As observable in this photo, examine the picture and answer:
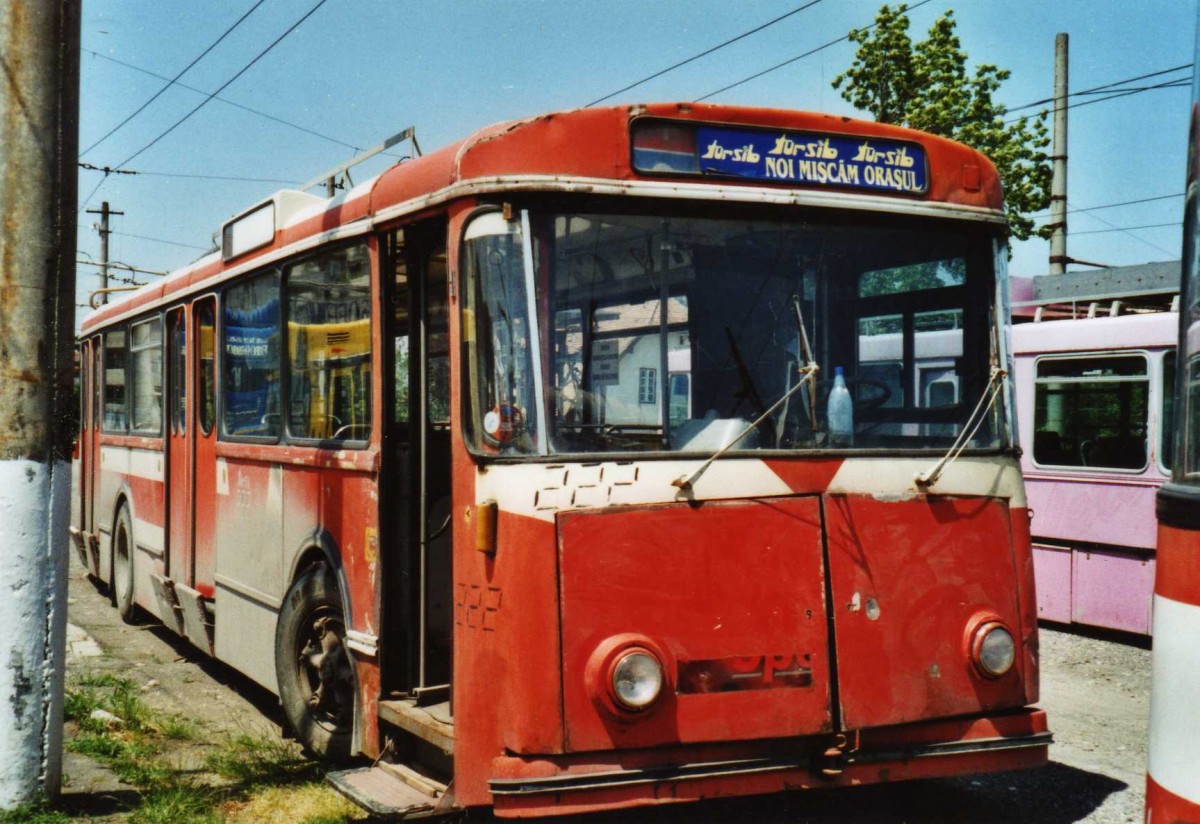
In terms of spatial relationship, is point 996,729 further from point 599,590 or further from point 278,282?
point 278,282

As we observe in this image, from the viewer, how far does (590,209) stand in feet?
15.0

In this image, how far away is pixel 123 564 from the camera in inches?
436

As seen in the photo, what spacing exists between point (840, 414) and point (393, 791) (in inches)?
92.1

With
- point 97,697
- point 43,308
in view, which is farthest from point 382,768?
point 97,697

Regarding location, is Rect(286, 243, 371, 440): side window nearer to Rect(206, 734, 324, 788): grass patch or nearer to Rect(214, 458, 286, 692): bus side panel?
Rect(214, 458, 286, 692): bus side panel

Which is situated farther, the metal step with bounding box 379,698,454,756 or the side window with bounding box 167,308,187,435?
the side window with bounding box 167,308,187,435

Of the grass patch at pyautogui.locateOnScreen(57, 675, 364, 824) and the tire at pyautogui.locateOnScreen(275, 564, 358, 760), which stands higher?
the tire at pyautogui.locateOnScreen(275, 564, 358, 760)

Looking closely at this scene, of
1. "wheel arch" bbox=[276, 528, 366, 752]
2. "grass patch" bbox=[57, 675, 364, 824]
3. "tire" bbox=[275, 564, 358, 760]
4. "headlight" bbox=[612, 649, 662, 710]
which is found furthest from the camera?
"tire" bbox=[275, 564, 358, 760]

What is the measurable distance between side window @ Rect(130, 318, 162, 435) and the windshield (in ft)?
19.2

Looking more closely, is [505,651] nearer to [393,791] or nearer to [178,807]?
[393,791]

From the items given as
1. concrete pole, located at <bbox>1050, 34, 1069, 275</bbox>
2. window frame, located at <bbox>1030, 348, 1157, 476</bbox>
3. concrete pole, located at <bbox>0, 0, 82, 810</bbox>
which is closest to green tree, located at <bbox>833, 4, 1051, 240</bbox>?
concrete pole, located at <bbox>1050, 34, 1069, 275</bbox>

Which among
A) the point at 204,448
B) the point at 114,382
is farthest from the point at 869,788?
the point at 114,382

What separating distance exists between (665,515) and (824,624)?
737 millimetres

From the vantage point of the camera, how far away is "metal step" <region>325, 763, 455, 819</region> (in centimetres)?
465
